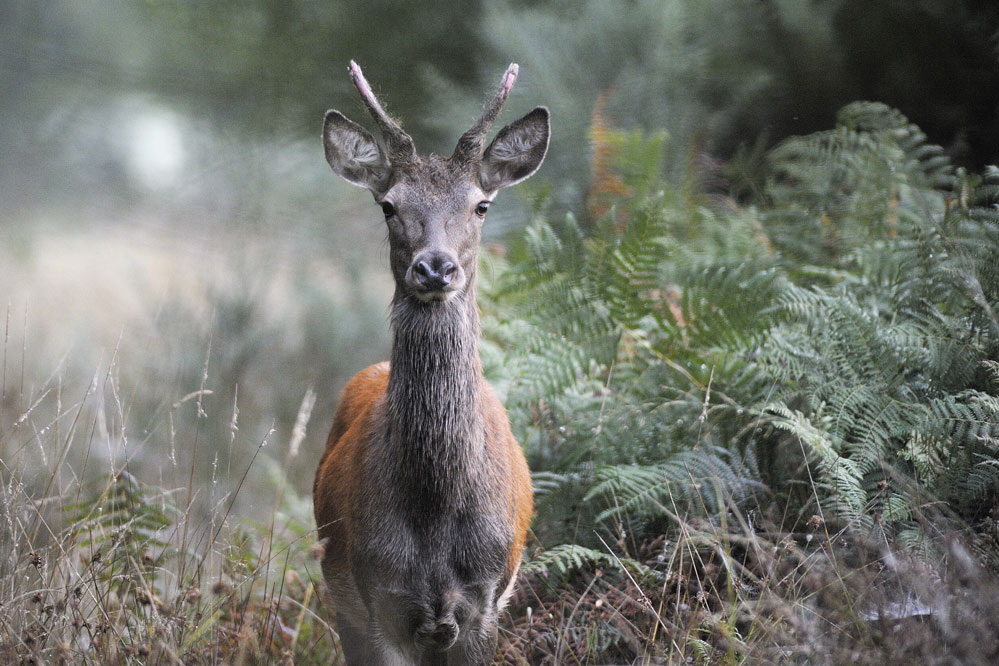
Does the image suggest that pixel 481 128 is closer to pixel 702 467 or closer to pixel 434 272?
pixel 434 272

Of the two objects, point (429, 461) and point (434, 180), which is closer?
point (429, 461)

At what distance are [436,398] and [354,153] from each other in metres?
1.19

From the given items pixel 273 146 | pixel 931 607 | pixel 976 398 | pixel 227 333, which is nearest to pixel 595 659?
pixel 931 607

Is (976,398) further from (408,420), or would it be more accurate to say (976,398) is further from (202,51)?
(202,51)

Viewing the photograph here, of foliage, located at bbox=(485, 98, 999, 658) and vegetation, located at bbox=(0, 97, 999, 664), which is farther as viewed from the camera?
foliage, located at bbox=(485, 98, 999, 658)

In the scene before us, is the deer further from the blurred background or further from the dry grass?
the blurred background

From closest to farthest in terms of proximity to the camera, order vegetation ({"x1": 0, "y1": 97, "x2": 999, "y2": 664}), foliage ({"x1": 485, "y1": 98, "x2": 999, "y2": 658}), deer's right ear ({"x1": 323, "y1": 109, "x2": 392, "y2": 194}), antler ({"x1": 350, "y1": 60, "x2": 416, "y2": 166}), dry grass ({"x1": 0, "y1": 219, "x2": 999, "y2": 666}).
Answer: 1. dry grass ({"x1": 0, "y1": 219, "x2": 999, "y2": 666})
2. vegetation ({"x1": 0, "y1": 97, "x2": 999, "y2": 664})
3. foliage ({"x1": 485, "y1": 98, "x2": 999, "y2": 658})
4. antler ({"x1": 350, "y1": 60, "x2": 416, "y2": 166})
5. deer's right ear ({"x1": 323, "y1": 109, "x2": 392, "y2": 194})

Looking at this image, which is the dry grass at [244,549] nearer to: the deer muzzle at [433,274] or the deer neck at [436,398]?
the deer neck at [436,398]

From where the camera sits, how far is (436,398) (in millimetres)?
3551

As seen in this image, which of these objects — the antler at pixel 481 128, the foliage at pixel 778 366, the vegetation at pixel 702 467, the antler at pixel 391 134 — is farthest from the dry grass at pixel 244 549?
the antler at pixel 481 128

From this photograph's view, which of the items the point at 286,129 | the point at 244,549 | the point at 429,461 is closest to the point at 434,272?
the point at 429,461

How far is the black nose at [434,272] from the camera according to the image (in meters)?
3.37

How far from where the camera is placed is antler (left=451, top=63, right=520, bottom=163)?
147 inches

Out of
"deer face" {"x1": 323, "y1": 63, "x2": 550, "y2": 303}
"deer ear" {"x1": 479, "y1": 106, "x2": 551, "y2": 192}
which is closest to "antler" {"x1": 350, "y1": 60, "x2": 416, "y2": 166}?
"deer face" {"x1": 323, "y1": 63, "x2": 550, "y2": 303}
